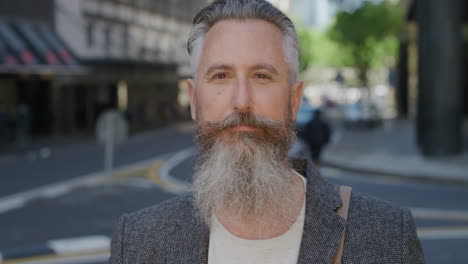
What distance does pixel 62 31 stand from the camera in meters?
37.2

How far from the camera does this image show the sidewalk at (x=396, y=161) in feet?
56.6

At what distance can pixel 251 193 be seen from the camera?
7.09 ft

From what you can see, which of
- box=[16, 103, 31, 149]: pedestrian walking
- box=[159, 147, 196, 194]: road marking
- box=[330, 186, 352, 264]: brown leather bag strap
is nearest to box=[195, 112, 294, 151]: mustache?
box=[330, 186, 352, 264]: brown leather bag strap

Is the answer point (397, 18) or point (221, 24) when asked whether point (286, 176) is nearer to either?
point (221, 24)

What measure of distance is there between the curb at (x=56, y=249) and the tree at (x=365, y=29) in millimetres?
52249

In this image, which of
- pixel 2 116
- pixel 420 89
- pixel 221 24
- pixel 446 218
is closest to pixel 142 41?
pixel 2 116

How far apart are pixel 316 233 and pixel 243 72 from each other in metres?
0.49

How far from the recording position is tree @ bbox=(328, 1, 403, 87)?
198ft

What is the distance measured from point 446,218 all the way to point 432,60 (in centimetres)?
1064

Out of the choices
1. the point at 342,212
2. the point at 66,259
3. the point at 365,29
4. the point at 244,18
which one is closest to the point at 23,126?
the point at 66,259

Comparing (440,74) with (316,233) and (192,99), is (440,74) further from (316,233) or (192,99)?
(316,233)

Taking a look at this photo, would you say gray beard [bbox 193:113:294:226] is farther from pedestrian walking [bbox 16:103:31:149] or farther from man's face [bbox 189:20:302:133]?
pedestrian walking [bbox 16:103:31:149]

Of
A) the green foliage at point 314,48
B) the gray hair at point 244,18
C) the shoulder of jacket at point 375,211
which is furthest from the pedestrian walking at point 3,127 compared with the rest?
the green foliage at point 314,48

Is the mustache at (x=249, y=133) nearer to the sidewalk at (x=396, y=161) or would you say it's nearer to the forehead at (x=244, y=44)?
the forehead at (x=244, y=44)
